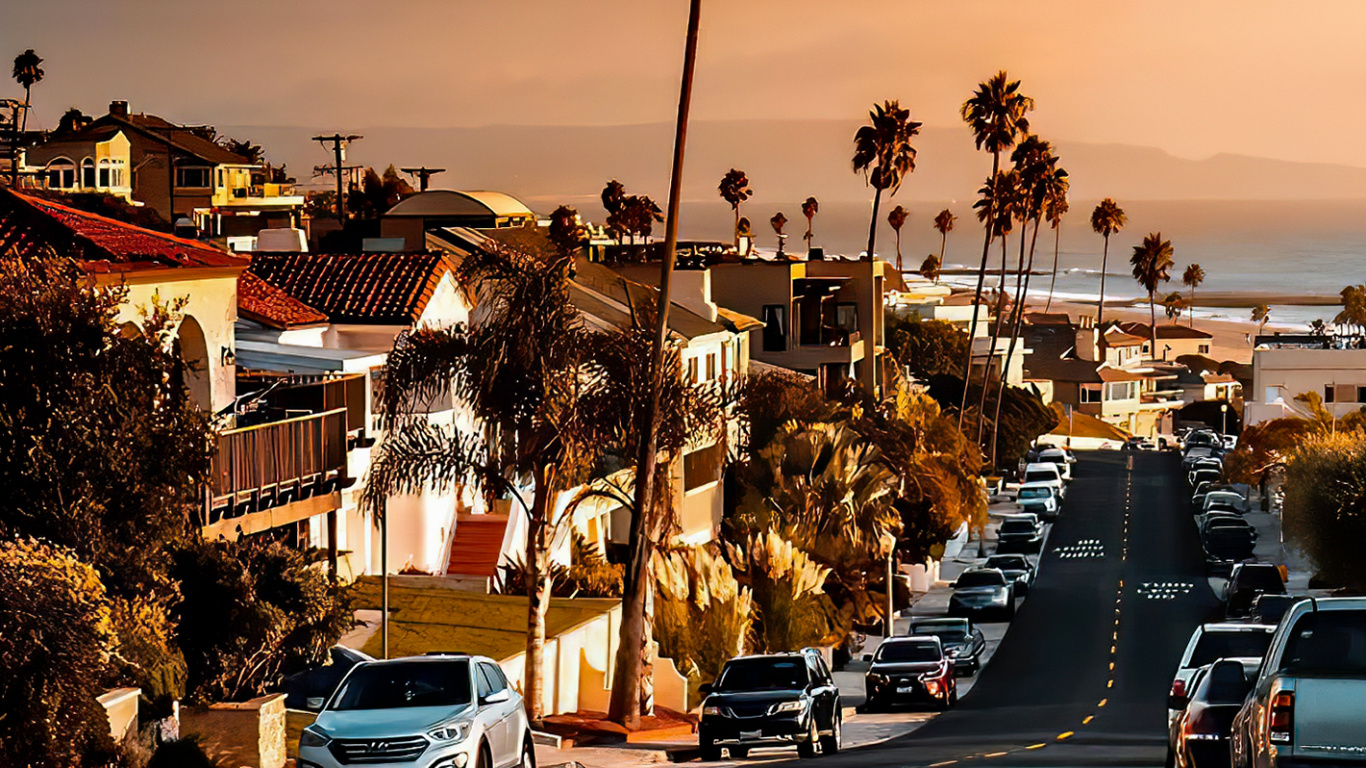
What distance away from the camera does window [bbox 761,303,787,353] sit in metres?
75.8

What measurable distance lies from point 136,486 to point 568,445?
9.29m

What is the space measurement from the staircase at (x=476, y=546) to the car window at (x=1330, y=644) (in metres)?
24.8

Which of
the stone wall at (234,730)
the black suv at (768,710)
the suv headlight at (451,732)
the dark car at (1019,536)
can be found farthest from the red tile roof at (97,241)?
the dark car at (1019,536)

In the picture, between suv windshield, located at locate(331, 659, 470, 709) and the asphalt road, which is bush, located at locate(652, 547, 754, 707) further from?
suv windshield, located at locate(331, 659, 470, 709)

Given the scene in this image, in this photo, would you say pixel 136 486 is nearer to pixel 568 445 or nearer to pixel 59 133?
pixel 568 445

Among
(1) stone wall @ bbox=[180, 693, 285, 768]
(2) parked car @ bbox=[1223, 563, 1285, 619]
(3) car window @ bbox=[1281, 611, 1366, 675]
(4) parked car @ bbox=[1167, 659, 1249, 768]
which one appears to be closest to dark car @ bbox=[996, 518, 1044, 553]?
(2) parked car @ bbox=[1223, 563, 1285, 619]

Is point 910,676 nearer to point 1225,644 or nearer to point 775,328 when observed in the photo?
point 1225,644

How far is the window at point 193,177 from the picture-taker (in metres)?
111

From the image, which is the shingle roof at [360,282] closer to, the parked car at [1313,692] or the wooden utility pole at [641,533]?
the wooden utility pole at [641,533]

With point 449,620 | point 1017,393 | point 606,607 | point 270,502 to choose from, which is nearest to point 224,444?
point 270,502

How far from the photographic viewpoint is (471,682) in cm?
1844

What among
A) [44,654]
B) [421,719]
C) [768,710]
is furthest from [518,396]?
[44,654]

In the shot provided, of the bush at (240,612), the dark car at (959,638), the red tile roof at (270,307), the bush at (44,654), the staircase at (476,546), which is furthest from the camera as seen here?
the dark car at (959,638)

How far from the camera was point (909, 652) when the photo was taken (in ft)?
145
